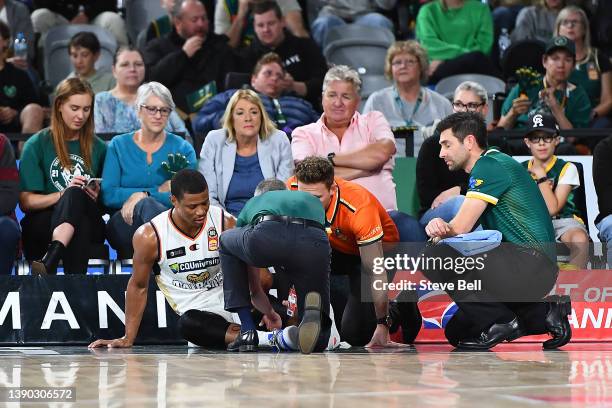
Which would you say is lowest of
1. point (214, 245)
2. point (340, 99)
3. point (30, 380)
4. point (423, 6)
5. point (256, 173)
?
point (30, 380)

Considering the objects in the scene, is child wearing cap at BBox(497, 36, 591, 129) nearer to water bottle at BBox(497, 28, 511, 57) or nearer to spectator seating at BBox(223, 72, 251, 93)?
water bottle at BBox(497, 28, 511, 57)

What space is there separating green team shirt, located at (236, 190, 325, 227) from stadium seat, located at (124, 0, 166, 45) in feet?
20.4

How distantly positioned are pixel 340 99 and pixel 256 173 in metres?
0.83

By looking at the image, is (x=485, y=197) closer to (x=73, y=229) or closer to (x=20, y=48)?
(x=73, y=229)

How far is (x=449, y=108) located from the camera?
32.1 ft

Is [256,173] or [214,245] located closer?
[214,245]

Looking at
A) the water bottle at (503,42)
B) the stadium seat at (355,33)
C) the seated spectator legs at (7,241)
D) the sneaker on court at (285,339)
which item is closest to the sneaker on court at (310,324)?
the sneaker on court at (285,339)

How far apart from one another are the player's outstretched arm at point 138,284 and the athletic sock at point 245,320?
693 mm

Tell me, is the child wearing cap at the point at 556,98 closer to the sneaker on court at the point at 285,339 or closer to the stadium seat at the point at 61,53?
the sneaker on court at the point at 285,339

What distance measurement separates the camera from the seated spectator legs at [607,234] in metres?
8.10

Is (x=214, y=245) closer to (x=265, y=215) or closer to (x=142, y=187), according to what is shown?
(x=265, y=215)

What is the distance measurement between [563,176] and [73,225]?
11.8 feet

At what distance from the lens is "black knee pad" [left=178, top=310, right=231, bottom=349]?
6.98m

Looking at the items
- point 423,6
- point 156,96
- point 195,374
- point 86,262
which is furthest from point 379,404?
point 423,6
